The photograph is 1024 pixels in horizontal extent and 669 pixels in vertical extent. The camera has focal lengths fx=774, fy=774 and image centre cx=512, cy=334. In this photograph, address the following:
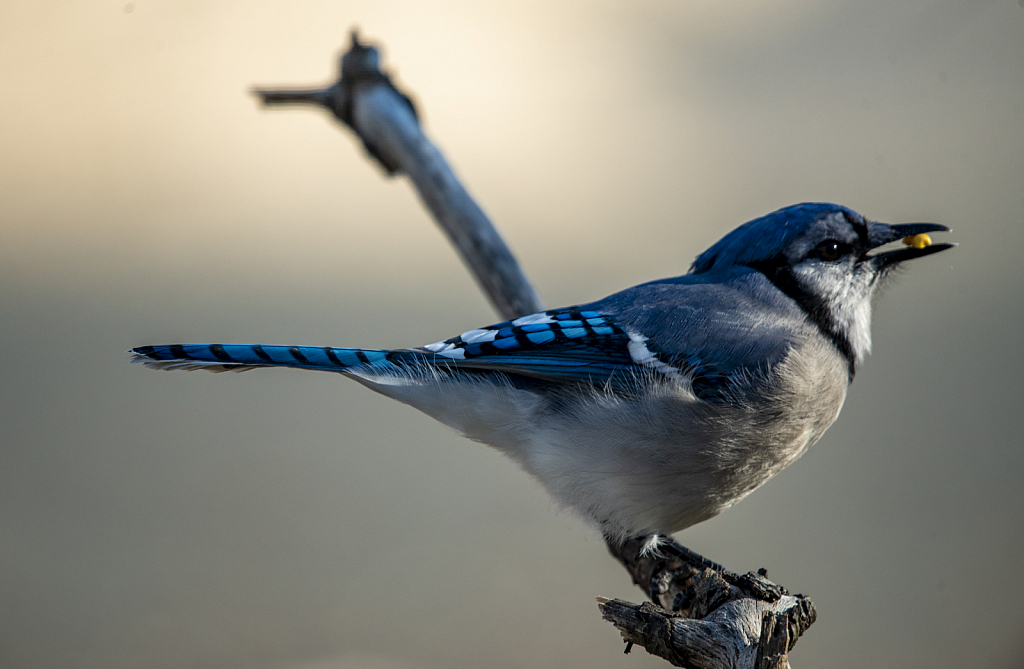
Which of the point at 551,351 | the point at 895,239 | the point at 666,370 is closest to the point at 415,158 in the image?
the point at 551,351

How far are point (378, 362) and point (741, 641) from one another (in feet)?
2.80

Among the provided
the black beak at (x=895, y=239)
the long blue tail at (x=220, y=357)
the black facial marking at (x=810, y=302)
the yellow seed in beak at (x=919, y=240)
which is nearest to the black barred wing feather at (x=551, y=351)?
the long blue tail at (x=220, y=357)

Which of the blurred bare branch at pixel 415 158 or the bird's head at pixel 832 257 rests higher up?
the blurred bare branch at pixel 415 158

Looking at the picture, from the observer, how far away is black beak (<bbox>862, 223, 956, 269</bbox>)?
5.58ft

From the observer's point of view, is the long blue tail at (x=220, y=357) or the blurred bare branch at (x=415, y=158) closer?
the long blue tail at (x=220, y=357)

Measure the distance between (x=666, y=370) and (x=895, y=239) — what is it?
2.06ft

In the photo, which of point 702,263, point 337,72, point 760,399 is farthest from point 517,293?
point 337,72

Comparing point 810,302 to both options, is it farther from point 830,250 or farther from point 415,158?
point 415,158

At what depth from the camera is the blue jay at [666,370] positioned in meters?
1.53

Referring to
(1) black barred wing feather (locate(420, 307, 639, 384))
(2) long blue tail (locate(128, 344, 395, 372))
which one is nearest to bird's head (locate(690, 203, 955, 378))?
(1) black barred wing feather (locate(420, 307, 639, 384))

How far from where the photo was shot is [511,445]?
167 cm

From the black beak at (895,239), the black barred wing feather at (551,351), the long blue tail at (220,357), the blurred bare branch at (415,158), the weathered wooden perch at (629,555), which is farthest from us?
the blurred bare branch at (415,158)

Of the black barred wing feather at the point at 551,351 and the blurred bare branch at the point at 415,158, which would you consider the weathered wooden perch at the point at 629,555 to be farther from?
the black barred wing feather at the point at 551,351

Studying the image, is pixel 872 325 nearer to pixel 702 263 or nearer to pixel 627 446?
pixel 702 263
